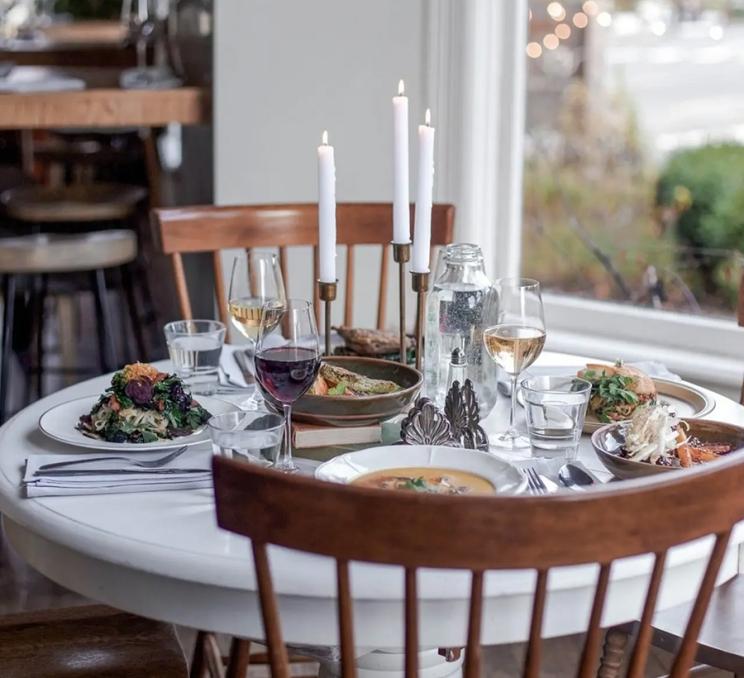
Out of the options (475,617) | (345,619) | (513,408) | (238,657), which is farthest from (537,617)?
(238,657)

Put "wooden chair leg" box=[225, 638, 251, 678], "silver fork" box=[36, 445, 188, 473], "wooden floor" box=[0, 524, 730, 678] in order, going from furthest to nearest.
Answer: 1. "wooden floor" box=[0, 524, 730, 678]
2. "wooden chair leg" box=[225, 638, 251, 678]
3. "silver fork" box=[36, 445, 188, 473]

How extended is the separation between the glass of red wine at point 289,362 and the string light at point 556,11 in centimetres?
182

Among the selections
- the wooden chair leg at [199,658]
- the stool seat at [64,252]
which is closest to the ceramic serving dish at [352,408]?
the wooden chair leg at [199,658]

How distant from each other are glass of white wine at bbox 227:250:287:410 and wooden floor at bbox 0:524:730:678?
0.96 meters

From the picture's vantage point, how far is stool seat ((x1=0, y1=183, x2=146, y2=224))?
361 cm

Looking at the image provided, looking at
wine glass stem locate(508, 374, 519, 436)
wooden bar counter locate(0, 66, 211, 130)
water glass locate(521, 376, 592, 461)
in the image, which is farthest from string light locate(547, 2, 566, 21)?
water glass locate(521, 376, 592, 461)

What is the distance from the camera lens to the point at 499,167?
3047 mm

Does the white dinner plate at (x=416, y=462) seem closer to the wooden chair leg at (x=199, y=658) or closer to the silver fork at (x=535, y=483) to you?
the silver fork at (x=535, y=483)

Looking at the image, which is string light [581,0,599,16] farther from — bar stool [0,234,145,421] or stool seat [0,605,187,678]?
stool seat [0,605,187,678]

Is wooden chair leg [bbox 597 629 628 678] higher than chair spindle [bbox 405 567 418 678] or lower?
lower

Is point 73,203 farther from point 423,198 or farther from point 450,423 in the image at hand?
point 450,423

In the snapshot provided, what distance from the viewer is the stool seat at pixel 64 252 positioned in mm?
3137

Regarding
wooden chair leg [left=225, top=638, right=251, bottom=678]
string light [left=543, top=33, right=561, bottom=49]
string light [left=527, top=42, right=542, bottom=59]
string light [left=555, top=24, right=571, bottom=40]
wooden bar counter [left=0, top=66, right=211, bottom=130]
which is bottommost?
wooden chair leg [left=225, top=638, right=251, bottom=678]

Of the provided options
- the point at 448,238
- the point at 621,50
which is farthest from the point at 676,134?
the point at 448,238
